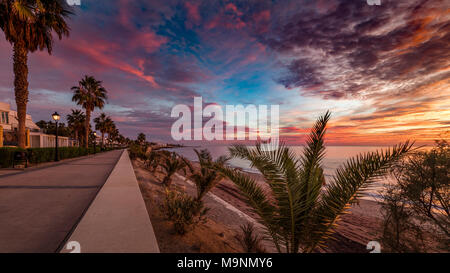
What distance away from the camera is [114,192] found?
6.39 metres

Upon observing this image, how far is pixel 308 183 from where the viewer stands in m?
3.19

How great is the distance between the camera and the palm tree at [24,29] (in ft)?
41.4

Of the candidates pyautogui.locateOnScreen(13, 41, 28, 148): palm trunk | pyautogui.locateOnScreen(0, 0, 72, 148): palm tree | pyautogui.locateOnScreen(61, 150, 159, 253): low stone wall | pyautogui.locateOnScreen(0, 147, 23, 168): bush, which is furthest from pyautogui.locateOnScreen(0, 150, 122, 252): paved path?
pyautogui.locateOnScreen(0, 0, 72, 148): palm tree

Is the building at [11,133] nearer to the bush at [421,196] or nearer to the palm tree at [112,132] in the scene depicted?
the palm tree at [112,132]

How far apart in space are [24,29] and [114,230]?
1876 centimetres

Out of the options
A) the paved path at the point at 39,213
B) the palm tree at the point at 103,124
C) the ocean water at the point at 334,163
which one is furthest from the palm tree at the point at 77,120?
the paved path at the point at 39,213

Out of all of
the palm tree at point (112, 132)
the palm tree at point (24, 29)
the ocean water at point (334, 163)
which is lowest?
the ocean water at point (334, 163)

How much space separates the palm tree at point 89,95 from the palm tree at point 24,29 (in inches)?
693

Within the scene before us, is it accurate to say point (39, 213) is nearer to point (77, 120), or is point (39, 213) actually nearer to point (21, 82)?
point (21, 82)

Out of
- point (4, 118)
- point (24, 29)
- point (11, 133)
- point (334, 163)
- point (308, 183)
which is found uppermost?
point (24, 29)

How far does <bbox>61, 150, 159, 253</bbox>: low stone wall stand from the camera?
3.02 m

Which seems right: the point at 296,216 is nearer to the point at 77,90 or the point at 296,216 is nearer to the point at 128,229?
A: the point at 128,229

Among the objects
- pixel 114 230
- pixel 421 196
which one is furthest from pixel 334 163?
pixel 114 230
